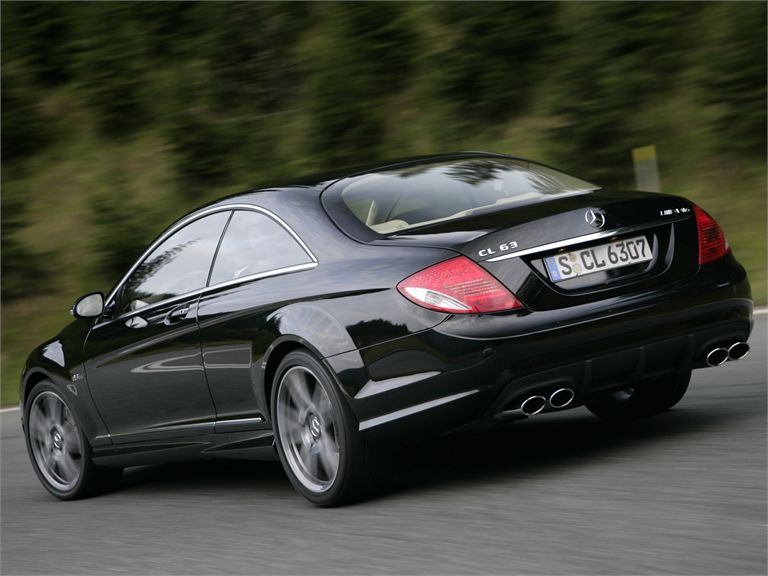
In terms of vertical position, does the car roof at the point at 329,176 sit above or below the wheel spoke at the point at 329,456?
above

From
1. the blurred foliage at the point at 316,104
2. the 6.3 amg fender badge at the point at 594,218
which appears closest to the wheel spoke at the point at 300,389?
the 6.3 amg fender badge at the point at 594,218

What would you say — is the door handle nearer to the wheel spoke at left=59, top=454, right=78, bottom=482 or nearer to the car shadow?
the car shadow

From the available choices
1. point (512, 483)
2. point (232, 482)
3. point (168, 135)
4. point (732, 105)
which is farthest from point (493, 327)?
point (168, 135)

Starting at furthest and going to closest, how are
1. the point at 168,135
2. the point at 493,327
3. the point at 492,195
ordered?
1. the point at 168,135
2. the point at 492,195
3. the point at 493,327

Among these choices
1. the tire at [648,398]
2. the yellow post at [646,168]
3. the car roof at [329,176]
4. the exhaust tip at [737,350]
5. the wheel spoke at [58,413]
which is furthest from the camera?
the yellow post at [646,168]

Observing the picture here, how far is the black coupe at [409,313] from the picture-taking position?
5184 mm

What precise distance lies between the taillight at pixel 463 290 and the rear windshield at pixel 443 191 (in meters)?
0.54

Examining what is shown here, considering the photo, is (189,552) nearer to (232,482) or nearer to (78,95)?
(232,482)

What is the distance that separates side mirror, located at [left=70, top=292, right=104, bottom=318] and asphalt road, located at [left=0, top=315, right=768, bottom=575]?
1.05m

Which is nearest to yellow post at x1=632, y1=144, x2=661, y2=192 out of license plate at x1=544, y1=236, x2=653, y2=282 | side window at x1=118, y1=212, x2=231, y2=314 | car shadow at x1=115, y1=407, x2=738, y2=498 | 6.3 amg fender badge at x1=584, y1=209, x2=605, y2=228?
car shadow at x1=115, y1=407, x2=738, y2=498

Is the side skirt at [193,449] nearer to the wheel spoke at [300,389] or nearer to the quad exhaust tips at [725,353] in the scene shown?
the wheel spoke at [300,389]

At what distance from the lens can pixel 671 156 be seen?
48.6ft

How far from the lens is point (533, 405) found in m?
5.25

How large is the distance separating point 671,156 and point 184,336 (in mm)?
9632
